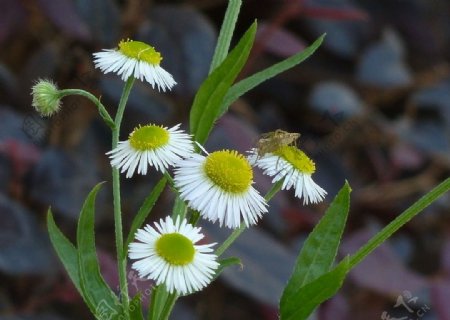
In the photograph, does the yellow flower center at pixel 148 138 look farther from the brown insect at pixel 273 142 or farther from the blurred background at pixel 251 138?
the blurred background at pixel 251 138

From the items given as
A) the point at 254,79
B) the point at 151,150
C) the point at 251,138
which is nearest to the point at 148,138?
the point at 151,150

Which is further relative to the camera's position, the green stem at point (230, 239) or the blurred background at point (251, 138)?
the blurred background at point (251, 138)

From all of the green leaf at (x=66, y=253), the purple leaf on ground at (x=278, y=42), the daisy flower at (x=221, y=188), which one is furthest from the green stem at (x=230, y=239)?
the purple leaf on ground at (x=278, y=42)

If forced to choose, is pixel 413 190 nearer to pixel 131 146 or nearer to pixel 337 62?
pixel 337 62

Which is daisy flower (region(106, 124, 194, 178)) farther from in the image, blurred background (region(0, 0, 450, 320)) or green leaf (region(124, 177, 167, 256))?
blurred background (region(0, 0, 450, 320))

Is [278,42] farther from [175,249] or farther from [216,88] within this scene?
[175,249]

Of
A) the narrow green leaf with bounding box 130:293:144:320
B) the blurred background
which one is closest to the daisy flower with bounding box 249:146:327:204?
the narrow green leaf with bounding box 130:293:144:320
